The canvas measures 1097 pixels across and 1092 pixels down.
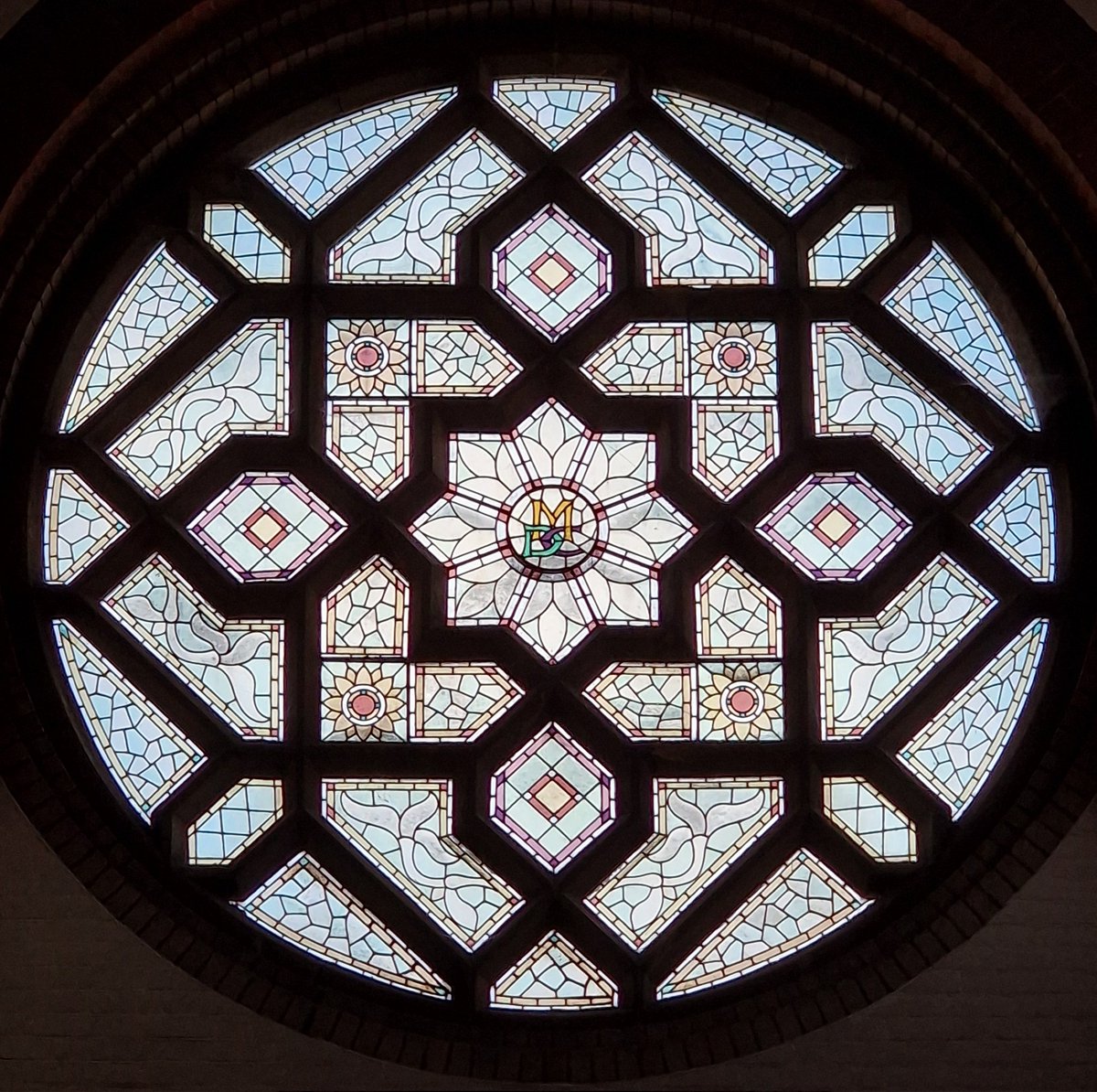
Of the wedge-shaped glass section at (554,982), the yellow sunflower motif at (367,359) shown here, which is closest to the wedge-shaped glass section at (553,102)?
the yellow sunflower motif at (367,359)

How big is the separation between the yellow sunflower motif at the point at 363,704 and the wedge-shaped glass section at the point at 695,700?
63 centimetres

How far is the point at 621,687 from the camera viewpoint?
6.87 metres

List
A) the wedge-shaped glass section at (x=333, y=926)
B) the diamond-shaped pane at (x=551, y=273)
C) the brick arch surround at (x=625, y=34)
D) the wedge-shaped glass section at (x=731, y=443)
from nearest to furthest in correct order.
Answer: the brick arch surround at (x=625, y=34), the wedge-shaped glass section at (x=333, y=926), the wedge-shaped glass section at (x=731, y=443), the diamond-shaped pane at (x=551, y=273)

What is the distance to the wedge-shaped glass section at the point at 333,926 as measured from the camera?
6656mm

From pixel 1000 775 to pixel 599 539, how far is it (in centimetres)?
151

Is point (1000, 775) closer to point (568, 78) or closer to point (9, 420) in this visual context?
point (568, 78)

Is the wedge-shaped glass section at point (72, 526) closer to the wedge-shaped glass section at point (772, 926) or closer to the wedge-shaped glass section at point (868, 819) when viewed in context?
the wedge-shaped glass section at point (772, 926)

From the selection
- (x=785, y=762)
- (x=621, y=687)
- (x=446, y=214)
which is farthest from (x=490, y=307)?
(x=785, y=762)

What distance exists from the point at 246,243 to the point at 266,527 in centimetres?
102

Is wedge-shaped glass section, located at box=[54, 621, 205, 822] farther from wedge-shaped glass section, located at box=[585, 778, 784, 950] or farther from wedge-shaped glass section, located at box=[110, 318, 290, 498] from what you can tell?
wedge-shaped glass section, located at box=[585, 778, 784, 950]

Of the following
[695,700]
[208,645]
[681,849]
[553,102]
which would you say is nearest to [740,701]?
[695,700]

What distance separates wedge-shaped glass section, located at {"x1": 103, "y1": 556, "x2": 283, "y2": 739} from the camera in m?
6.82

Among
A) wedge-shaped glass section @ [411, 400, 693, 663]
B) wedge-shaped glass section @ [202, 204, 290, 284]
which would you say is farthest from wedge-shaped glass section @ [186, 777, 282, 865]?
wedge-shaped glass section @ [202, 204, 290, 284]

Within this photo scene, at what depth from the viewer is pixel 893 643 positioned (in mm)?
6891
